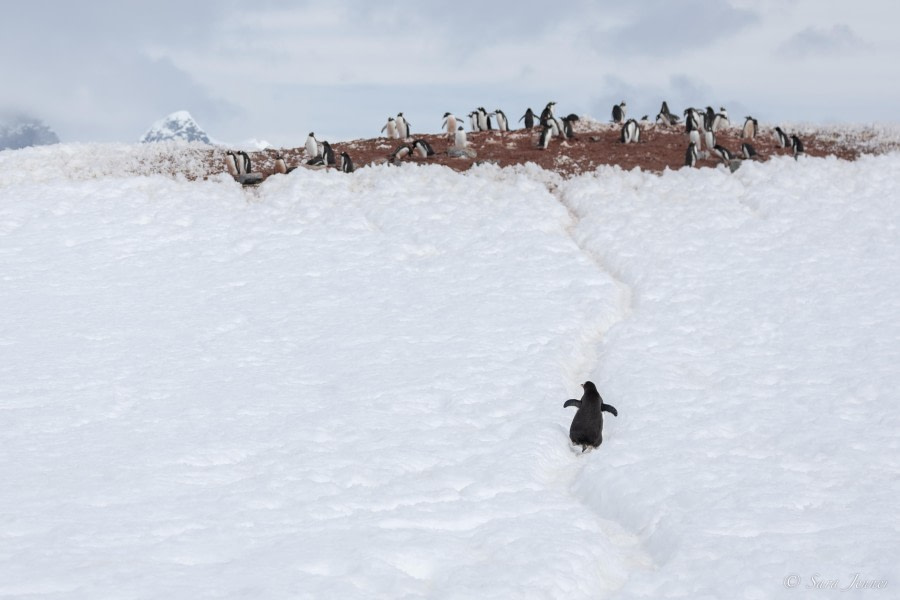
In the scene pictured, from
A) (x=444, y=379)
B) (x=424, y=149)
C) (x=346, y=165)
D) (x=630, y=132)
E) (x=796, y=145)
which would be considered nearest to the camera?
(x=444, y=379)

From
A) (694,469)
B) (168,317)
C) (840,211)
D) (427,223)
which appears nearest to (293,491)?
(694,469)

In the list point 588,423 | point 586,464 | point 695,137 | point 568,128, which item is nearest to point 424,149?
point 568,128

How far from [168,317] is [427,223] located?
8738mm

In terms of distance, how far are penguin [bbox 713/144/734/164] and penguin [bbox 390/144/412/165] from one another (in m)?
11.5

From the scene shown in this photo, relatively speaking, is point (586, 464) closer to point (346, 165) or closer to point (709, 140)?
point (346, 165)

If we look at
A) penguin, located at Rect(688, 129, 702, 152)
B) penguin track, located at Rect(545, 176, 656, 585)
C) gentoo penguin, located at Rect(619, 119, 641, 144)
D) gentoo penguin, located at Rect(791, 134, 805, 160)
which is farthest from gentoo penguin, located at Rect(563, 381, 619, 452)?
gentoo penguin, located at Rect(791, 134, 805, 160)

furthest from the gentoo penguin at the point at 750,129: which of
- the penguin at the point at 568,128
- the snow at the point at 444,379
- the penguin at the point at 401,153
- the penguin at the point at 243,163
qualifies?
the penguin at the point at 243,163

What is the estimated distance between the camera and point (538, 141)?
32781mm

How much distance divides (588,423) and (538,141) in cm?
2092

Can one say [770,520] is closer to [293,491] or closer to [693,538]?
[693,538]

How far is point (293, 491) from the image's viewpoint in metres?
11.6

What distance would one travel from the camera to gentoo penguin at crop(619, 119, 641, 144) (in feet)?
109

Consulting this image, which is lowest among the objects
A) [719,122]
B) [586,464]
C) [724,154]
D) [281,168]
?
[586,464]

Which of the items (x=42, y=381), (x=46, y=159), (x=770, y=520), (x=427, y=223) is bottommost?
(x=770, y=520)
